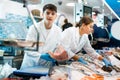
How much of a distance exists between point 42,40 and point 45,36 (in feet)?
0.30

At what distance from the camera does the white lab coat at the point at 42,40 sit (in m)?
1.98

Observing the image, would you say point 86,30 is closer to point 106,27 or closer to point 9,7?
point 106,27

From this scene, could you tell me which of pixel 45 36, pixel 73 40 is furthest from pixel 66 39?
pixel 45 36

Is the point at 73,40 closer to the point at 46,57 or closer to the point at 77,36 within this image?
the point at 77,36

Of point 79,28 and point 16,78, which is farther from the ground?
point 79,28

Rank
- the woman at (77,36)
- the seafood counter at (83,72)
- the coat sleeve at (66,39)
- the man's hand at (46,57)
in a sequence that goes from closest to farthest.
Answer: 1. the seafood counter at (83,72)
2. the man's hand at (46,57)
3. the coat sleeve at (66,39)
4. the woman at (77,36)

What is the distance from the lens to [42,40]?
2.07m

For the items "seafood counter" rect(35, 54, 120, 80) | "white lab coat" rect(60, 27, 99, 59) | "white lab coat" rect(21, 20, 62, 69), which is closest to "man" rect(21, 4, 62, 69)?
"white lab coat" rect(21, 20, 62, 69)

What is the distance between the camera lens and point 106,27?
5117 millimetres

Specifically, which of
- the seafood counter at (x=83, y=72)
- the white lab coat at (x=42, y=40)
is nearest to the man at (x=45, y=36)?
the white lab coat at (x=42, y=40)

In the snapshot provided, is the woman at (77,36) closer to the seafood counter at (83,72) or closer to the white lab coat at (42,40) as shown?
the white lab coat at (42,40)

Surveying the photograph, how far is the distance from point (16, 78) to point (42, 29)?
0.60 metres

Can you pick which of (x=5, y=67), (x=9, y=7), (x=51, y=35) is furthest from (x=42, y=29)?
(x=9, y=7)

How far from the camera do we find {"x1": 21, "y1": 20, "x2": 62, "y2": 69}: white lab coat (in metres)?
1.98
